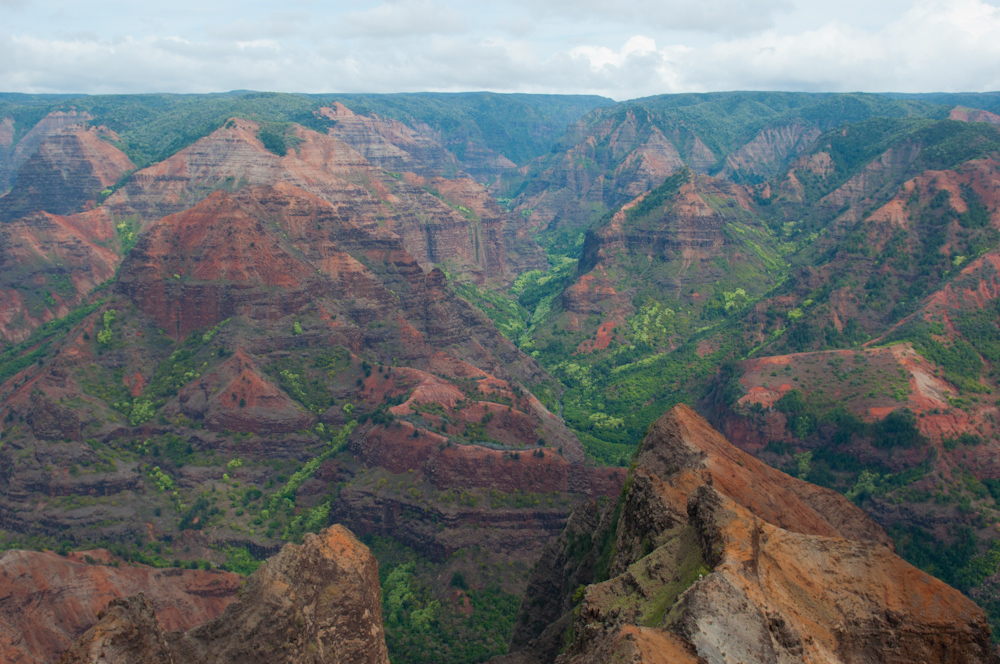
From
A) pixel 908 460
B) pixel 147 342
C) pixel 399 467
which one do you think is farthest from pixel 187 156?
pixel 908 460

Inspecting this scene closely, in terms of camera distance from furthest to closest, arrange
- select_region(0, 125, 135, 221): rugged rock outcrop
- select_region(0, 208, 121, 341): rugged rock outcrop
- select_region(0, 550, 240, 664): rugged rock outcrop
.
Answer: select_region(0, 125, 135, 221): rugged rock outcrop < select_region(0, 208, 121, 341): rugged rock outcrop < select_region(0, 550, 240, 664): rugged rock outcrop

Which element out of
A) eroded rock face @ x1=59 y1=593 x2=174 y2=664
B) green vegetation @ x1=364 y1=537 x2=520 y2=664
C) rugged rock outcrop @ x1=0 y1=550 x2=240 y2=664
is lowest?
green vegetation @ x1=364 y1=537 x2=520 y2=664

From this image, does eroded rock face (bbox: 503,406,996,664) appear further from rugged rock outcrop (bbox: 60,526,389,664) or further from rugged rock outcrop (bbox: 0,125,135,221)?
rugged rock outcrop (bbox: 0,125,135,221)

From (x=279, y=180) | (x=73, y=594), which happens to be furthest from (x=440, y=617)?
(x=279, y=180)

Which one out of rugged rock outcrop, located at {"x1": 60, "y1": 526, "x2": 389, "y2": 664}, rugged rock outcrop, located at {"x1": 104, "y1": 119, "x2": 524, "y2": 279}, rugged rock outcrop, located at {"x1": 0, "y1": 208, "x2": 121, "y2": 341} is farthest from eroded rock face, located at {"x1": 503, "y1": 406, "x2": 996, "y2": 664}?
rugged rock outcrop, located at {"x1": 0, "y1": 208, "x2": 121, "y2": 341}

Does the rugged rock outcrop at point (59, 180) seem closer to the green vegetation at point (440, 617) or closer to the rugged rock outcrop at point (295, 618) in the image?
the green vegetation at point (440, 617)

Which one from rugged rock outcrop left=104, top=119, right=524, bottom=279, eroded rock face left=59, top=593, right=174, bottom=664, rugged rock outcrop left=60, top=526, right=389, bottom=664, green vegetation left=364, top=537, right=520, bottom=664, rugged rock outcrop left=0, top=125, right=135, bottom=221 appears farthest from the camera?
rugged rock outcrop left=0, top=125, right=135, bottom=221
